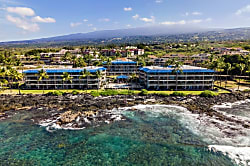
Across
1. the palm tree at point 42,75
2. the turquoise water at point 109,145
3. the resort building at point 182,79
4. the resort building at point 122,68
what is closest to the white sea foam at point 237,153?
the turquoise water at point 109,145

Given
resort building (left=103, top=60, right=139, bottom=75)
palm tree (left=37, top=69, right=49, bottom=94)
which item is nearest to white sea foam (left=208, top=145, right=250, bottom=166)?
palm tree (left=37, top=69, right=49, bottom=94)

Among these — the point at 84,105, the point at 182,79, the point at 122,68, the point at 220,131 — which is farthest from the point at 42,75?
the point at 220,131

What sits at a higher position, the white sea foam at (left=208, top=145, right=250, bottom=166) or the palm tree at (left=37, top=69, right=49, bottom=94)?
the palm tree at (left=37, top=69, right=49, bottom=94)

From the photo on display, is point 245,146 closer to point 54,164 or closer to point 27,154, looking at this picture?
point 54,164

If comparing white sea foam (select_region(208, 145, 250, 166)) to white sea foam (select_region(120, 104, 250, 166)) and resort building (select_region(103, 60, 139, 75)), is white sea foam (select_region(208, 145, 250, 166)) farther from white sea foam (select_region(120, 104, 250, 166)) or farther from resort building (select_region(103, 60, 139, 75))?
resort building (select_region(103, 60, 139, 75))

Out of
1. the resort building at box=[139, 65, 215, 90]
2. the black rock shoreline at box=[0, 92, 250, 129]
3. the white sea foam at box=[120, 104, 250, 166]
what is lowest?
the white sea foam at box=[120, 104, 250, 166]

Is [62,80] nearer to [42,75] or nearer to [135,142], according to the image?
[42,75]
